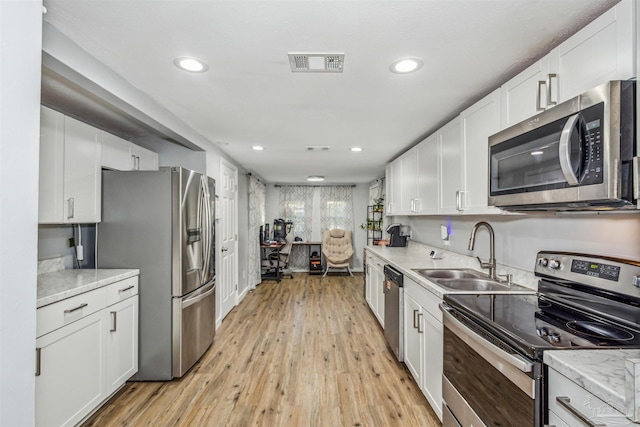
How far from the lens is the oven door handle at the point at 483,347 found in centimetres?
108

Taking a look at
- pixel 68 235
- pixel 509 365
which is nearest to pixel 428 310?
pixel 509 365

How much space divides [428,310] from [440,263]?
1010 millimetres

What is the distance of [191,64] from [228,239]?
2.87 meters

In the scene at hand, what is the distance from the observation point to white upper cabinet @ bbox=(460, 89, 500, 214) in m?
1.92

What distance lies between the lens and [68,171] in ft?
7.13

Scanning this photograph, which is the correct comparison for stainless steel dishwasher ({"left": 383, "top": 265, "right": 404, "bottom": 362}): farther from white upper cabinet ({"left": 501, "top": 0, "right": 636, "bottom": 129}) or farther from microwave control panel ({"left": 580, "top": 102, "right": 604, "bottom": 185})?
microwave control panel ({"left": 580, "top": 102, "right": 604, "bottom": 185})

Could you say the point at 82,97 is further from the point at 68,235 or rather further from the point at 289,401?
the point at 289,401

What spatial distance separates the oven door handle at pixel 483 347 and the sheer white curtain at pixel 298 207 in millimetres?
6087

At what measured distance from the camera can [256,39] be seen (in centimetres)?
150

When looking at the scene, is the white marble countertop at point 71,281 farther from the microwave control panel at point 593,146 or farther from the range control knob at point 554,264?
the range control knob at point 554,264

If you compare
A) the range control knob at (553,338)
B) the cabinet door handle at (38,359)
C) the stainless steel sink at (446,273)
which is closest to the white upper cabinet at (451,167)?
the stainless steel sink at (446,273)

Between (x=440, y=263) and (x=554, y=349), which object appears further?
(x=440, y=263)

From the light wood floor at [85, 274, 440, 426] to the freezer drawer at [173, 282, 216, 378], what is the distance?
0.41 ft

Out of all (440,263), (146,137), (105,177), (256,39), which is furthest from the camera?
(146,137)
